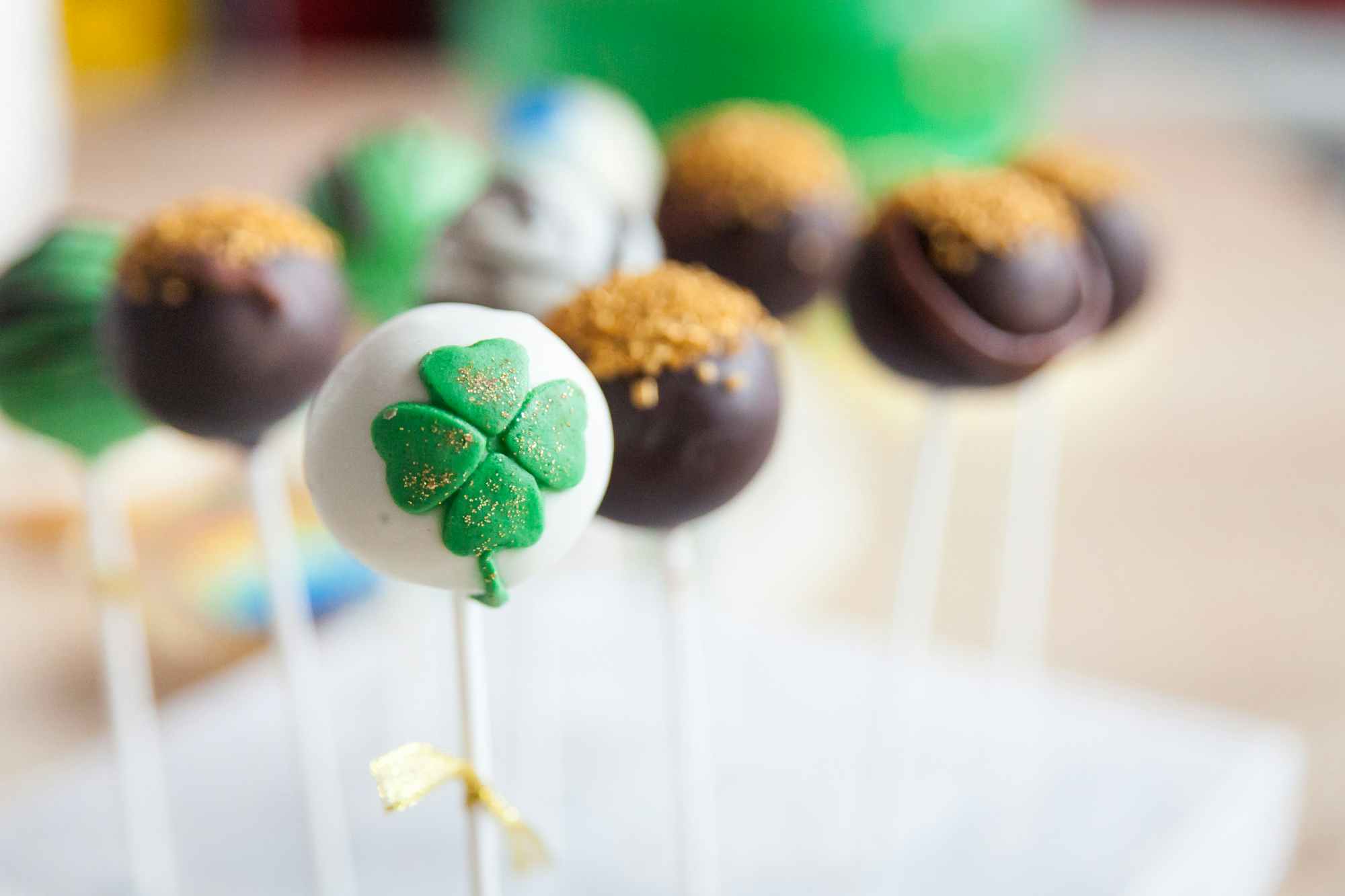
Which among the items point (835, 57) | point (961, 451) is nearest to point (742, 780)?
point (961, 451)

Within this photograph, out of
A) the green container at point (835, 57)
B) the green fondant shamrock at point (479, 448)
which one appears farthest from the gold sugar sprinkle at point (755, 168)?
the green container at point (835, 57)

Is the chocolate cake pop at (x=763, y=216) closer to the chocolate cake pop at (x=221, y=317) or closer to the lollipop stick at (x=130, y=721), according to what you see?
the chocolate cake pop at (x=221, y=317)

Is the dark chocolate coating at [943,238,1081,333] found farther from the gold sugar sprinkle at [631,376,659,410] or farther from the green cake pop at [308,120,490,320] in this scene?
the green cake pop at [308,120,490,320]

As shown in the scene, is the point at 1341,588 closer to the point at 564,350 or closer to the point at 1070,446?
the point at 1070,446

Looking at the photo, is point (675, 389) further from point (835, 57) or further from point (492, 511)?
point (835, 57)

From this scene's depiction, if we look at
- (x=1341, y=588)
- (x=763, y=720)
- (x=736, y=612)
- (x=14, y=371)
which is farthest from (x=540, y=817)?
(x=1341, y=588)

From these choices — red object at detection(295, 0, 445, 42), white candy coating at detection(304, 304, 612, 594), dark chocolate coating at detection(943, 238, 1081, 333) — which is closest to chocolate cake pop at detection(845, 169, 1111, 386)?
dark chocolate coating at detection(943, 238, 1081, 333)
